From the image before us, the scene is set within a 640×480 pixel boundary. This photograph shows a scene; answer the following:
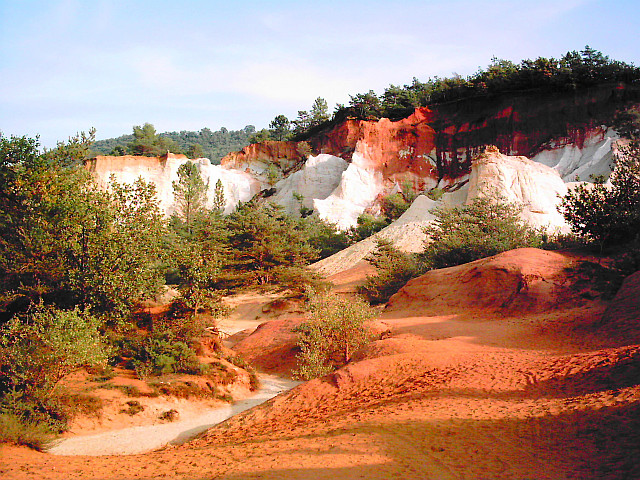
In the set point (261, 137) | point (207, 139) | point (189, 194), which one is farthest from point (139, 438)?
point (207, 139)

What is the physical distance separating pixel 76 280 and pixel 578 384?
9.45 meters

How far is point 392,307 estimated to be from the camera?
1414 cm

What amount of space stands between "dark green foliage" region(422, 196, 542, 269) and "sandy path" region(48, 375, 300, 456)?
1034cm

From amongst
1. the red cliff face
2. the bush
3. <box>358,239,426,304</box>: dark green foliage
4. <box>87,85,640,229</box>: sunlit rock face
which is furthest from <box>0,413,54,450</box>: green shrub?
the red cliff face

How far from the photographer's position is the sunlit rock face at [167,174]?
3838 cm

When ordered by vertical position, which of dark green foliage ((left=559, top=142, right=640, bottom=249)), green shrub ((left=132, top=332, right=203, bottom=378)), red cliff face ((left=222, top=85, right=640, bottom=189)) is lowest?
green shrub ((left=132, top=332, right=203, bottom=378))

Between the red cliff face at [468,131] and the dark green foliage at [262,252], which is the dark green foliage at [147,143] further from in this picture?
the dark green foliage at [262,252]

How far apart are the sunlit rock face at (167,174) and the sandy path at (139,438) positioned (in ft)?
99.1

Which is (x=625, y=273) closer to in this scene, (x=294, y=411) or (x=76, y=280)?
(x=294, y=411)

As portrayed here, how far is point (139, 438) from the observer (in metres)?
7.39

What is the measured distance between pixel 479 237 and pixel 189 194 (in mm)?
26621

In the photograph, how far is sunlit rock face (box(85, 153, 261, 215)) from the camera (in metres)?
38.4

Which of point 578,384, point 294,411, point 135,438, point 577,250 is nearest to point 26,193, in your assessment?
point 135,438

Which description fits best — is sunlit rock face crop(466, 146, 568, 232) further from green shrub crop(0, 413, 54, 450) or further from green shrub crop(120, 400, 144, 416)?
green shrub crop(0, 413, 54, 450)
